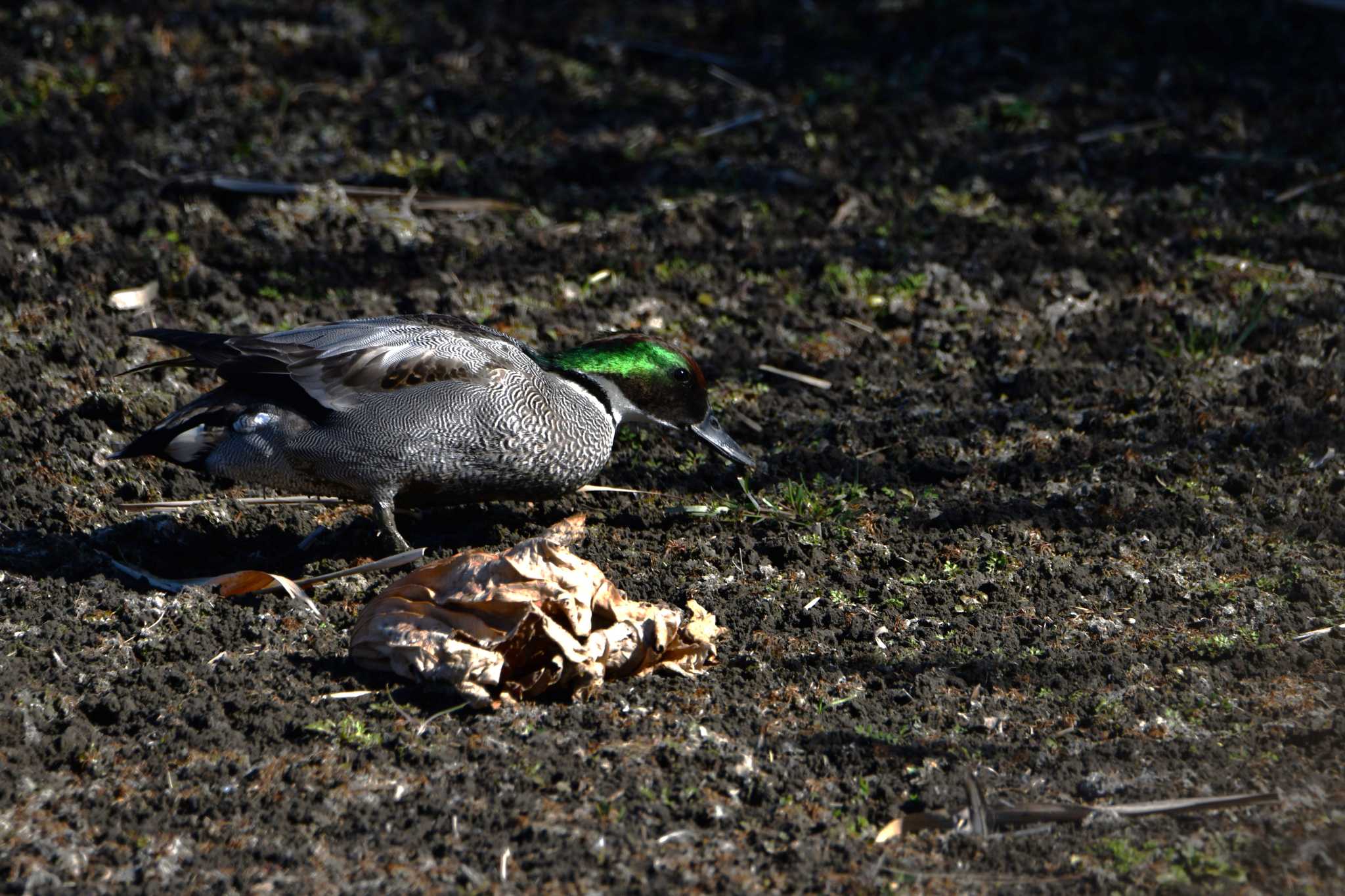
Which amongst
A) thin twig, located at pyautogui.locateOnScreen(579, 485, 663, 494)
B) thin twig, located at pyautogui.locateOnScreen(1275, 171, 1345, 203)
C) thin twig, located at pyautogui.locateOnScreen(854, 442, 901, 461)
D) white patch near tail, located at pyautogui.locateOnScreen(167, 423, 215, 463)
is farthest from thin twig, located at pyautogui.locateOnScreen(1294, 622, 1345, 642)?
thin twig, located at pyautogui.locateOnScreen(1275, 171, 1345, 203)

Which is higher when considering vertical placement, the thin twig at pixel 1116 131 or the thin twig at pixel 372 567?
the thin twig at pixel 1116 131

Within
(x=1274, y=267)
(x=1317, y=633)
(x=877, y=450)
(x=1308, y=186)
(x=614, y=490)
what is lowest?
(x=614, y=490)

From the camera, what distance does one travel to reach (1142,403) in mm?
5426

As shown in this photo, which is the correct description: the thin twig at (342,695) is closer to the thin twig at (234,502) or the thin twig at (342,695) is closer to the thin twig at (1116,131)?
the thin twig at (234,502)

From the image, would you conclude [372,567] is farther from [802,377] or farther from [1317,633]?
[1317,633]

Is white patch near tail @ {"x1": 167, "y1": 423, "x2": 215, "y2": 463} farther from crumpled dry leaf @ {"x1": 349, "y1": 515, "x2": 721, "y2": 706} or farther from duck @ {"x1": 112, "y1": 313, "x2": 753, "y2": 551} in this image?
crumpled dry leaf @ {"x1": 349, "y1": 515, "x2": 721, "y2": 706}

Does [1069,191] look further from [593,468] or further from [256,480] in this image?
[256,480]

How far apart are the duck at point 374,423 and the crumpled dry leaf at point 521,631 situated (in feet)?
2.14

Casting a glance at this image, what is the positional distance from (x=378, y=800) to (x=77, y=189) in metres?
4.37

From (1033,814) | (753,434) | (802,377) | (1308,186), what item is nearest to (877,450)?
(753,434)

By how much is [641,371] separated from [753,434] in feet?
2.03

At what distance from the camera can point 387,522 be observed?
4469 mm

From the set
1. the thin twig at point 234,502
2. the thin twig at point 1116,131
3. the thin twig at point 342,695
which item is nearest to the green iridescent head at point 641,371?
the thin twig at point 234,502

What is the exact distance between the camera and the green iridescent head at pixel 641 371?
4.93 meters
